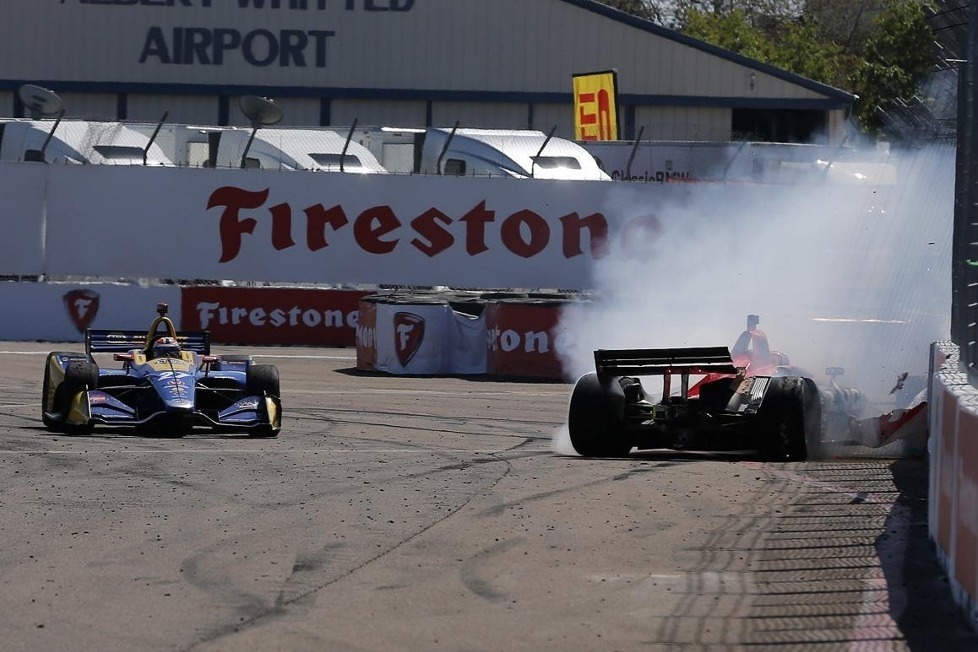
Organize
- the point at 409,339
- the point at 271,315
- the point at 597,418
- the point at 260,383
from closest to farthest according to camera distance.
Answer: the point at 597,418 < the point at 260,383 < the point at 409,339 < the point at 271,315

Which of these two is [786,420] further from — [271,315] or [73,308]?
[73,308]

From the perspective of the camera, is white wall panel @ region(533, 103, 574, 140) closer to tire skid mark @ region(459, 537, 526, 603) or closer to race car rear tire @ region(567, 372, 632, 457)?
race car rear tire @ region(567, 372, 632, 457)

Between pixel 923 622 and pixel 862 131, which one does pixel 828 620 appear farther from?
pixel 862 131

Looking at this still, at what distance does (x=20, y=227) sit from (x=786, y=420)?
662 inches

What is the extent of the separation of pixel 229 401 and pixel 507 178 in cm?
1191

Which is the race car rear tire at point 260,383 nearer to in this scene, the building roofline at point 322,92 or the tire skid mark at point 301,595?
the tire skid mark at point 301,595

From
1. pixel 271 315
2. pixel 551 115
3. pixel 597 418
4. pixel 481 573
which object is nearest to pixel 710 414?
pixel 597 418

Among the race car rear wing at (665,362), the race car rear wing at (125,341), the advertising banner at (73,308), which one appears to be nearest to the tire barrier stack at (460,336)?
the advertising banner at (73,308)

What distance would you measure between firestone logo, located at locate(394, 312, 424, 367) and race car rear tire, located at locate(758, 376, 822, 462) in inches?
374

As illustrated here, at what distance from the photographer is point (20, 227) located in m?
25.3

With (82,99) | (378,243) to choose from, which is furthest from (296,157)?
(82,99)

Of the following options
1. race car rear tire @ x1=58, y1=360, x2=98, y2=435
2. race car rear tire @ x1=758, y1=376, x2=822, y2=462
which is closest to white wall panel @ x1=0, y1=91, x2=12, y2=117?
race car rear tire @ x1=58, y1=360, x2=98, y2=435

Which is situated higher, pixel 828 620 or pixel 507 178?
pixel 507 178

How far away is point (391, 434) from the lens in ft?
46.4
